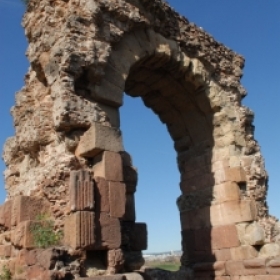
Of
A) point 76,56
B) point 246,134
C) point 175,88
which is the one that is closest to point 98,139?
point 76,56

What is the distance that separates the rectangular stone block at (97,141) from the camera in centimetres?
602

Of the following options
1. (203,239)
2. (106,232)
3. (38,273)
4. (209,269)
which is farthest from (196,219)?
(38,273)

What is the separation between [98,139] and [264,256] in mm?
4502

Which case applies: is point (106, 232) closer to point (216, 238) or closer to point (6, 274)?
point (6, 274)

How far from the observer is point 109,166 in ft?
19.7

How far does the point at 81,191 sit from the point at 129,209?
124 cm

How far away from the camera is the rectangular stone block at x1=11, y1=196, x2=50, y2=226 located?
5.71m

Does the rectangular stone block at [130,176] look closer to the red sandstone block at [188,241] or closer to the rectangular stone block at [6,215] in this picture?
the rectangular stone block at [6,215]

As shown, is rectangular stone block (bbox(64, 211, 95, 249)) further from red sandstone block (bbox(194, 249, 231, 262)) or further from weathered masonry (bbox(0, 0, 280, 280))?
red sandstone block (bbox(194, 249, 231, 262))

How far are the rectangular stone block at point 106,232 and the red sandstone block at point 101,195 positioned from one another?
9 centimetres

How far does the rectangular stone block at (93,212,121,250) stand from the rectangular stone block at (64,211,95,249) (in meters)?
0.12

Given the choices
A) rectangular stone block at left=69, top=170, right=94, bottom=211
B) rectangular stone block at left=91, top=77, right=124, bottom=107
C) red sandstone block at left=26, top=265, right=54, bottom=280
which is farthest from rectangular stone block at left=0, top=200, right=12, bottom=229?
rectangular stone block at left=91, top=77, right=124, bottom=107

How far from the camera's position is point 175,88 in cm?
962

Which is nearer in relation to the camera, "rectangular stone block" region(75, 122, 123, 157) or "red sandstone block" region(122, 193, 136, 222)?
"rectangular stone block" region(75, 122, 123, 157)
